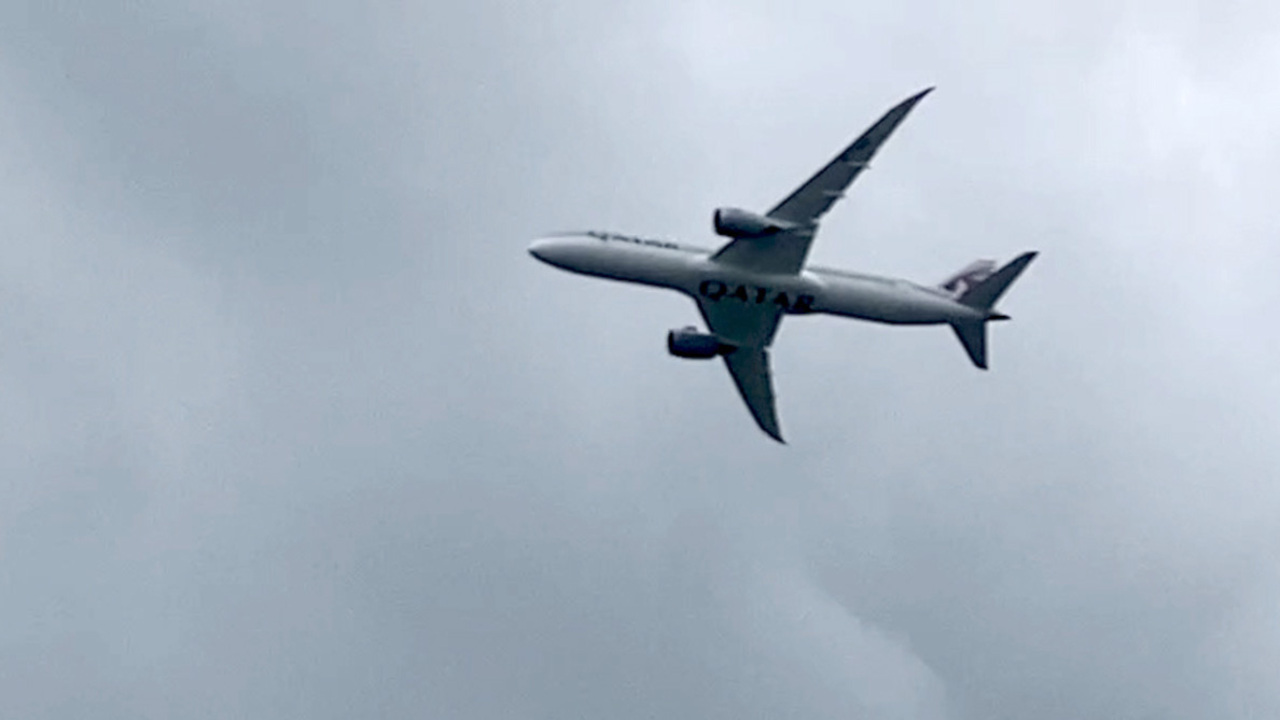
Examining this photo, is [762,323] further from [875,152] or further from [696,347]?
[875,152]

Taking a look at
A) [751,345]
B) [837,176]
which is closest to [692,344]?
[751,345]

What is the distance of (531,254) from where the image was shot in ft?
584

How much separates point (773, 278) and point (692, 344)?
9.29 m

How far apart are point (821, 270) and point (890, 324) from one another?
21.7 ft

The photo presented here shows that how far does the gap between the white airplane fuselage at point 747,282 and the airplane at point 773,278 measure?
0.07m

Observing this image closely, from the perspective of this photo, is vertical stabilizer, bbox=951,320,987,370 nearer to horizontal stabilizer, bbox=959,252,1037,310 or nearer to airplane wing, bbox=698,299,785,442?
horizontal stabilizer, bbox=959,252,1037,310

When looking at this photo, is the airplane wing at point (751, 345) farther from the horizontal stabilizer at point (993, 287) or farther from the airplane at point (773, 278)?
the horizontal stabilizer at point (993, 287)

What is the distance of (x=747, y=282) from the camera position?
17975 centimetres

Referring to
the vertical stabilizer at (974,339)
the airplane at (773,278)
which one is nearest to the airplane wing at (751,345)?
the airplane at (773,278)

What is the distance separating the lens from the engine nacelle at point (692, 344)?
186 m

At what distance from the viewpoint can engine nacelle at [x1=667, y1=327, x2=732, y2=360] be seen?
610ft

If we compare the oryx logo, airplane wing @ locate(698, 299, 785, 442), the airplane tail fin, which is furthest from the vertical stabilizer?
airplane wing @ locate(698, 299, 785, 442)

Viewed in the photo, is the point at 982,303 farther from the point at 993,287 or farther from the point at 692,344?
the point at 692,344

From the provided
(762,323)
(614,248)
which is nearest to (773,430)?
(762,323)
